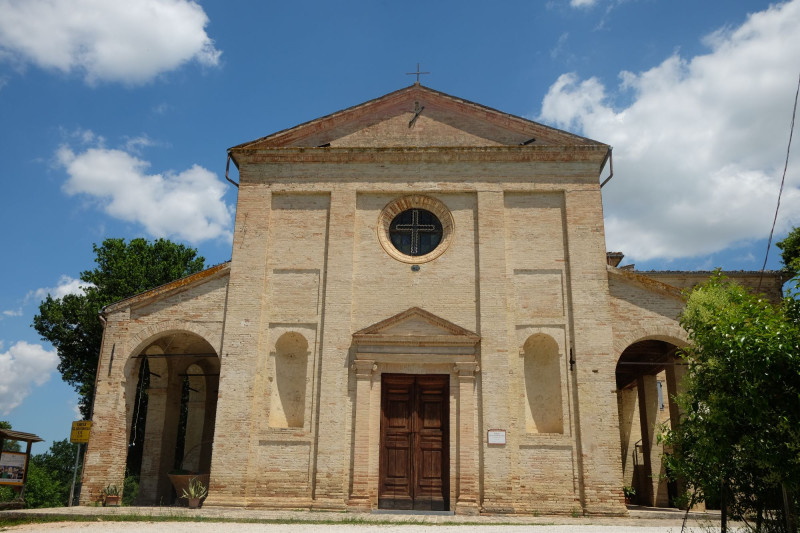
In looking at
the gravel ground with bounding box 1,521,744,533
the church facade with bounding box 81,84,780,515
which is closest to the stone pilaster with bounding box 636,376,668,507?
the church facade with bounding box 81,84,780,515

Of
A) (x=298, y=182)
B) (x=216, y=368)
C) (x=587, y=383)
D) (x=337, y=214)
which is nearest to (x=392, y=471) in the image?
(x=587, y=383)

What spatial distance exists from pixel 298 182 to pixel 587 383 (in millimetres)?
8408

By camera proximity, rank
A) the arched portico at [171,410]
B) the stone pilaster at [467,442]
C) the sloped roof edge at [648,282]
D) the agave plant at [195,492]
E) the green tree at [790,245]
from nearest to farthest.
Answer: the stone pilaster at [467,442] < the agave plant at [195,492] < the sloped roof edge at [648,282] < the arched portico at [171,410] < the green tree at [790,245]

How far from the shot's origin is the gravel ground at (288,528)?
9.88 metres

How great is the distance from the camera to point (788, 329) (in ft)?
23.1

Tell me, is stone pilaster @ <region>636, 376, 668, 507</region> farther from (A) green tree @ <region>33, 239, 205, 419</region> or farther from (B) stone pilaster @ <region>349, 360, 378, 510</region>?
(A) green tree @ <region>33, 239, 205, 419</region>

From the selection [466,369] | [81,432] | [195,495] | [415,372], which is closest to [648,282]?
[466,369]

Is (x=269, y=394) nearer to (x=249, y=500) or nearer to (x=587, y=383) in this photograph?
(x=249, y=500)

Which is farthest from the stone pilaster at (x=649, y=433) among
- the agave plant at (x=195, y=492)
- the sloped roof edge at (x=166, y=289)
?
the sloped roof edge at (x=166, y=289)

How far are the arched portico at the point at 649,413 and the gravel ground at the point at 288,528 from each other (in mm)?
5056

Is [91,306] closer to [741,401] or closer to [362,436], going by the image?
[362,436]

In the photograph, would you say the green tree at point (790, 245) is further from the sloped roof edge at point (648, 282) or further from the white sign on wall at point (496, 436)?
the white sign on wall at point (496, 436)

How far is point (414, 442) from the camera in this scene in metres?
14.0

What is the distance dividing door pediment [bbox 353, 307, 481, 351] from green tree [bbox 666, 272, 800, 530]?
5.80 m
